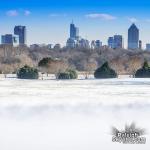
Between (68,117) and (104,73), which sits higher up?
(104,73)

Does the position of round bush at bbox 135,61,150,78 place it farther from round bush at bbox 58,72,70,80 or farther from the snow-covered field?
the snow-covered field

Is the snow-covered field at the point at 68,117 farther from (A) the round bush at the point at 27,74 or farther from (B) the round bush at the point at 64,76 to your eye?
(B) the round bush at the point at 64,76

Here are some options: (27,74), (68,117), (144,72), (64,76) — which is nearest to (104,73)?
(64,76)

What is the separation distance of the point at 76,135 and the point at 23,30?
110 metres

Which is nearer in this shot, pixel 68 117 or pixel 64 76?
pixel 68 117

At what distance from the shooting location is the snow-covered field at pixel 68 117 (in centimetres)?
1145

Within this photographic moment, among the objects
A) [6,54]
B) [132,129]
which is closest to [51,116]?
[132,129]

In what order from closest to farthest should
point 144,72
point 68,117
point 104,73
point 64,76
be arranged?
1. point 68,117
2. point 64,76
3. point 104,73
4. point 144,72

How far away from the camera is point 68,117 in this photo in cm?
1404

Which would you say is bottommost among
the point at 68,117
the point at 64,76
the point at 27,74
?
the point at 68,117

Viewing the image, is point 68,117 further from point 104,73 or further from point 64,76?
point 104,73

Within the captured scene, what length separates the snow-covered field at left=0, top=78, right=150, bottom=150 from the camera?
11.5 metres

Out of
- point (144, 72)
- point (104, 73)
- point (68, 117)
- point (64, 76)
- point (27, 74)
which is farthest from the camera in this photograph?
point (144, 72)

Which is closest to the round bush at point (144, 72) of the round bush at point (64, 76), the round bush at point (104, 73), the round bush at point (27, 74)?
the round bush at point (104, 73)
